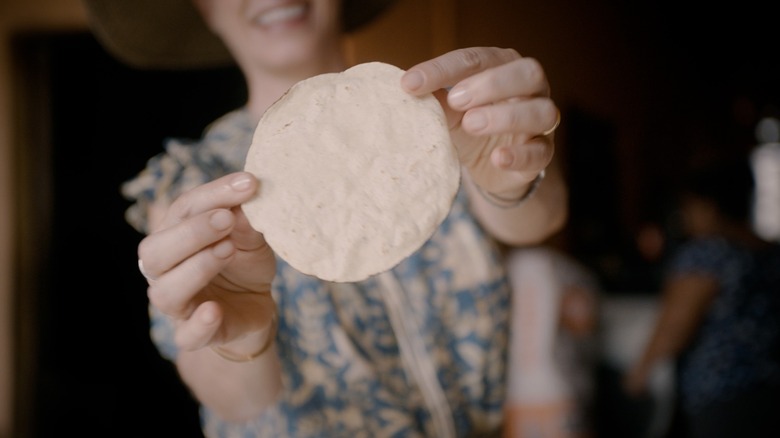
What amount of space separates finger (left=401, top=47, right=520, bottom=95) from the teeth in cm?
12

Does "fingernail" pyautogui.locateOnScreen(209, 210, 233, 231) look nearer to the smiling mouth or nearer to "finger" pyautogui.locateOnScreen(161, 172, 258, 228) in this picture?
"finger" pyautogui.locateOnScreen(161, 172, 258, 228)

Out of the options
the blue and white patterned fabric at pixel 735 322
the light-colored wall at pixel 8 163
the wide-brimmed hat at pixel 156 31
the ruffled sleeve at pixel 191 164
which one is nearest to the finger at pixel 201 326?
the ruffled sleeve at pixel 191 164

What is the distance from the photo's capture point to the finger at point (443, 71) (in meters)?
0.29

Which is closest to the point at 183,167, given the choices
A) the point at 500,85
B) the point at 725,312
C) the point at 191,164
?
the point at 191,164

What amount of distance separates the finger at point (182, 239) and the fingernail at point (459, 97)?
0.36 feet

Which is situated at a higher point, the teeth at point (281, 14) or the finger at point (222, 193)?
the teeth at point (281, 14)

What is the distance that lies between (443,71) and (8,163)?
51 cm

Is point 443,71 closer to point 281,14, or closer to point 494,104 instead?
point 494,104

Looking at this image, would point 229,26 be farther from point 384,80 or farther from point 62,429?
point 62,429

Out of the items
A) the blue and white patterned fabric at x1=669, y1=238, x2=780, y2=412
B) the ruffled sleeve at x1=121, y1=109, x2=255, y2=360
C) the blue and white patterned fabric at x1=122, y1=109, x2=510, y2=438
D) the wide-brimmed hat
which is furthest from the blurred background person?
the ruffled sleeve at x1=121, y1=109, x2=255, y2=360

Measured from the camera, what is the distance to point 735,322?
1220mm

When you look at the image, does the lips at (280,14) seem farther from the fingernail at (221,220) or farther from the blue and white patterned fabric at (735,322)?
the blue and white patterned fabric at (735,322)

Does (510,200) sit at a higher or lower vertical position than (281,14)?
lower

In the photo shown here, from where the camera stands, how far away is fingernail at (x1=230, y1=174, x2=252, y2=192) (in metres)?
0.28
